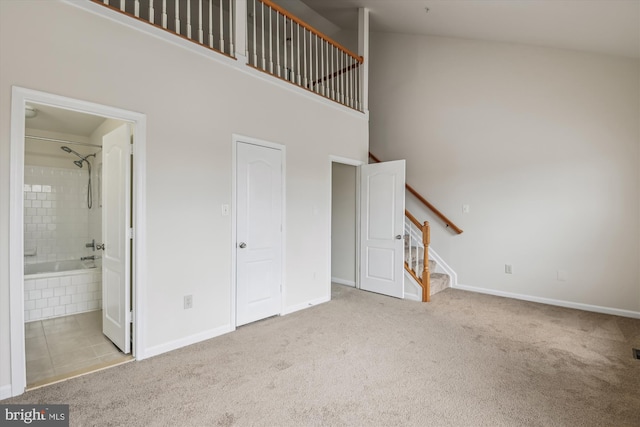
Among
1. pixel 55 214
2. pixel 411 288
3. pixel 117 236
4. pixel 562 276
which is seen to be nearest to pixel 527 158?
pixel 562 276

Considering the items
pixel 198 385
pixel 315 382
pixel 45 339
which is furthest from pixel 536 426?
pixel 45 339

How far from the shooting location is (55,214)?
14.0 ft

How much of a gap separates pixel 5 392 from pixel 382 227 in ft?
13.1

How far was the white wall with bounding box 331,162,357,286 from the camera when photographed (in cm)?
508

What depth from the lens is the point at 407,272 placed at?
445 centimetres

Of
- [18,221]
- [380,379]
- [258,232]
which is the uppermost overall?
[18,221]

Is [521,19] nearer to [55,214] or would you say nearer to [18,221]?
[18,221]

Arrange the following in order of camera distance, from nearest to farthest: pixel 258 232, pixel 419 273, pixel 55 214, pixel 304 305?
pixel 258 232 → pixel 304 305 → pixel 55 214 → pixel 419 273

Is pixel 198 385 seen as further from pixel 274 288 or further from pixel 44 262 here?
pixel 44 262

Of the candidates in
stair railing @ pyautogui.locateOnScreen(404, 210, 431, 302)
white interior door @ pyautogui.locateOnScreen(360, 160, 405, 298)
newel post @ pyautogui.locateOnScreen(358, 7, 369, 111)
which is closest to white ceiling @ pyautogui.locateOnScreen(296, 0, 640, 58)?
newel post @ pyautogui.locateOnScreen(358, 7, 369, 111)

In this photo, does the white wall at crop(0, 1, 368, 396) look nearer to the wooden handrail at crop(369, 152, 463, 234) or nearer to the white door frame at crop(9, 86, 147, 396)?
the white door frame at crop(9, 86, 147, 396)

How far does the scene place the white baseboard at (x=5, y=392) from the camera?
203cm

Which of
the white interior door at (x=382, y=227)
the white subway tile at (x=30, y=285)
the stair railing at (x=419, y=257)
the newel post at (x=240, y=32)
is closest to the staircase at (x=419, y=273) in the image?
the stair railing at (x=419, y=257)

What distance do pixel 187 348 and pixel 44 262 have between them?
2.89m
